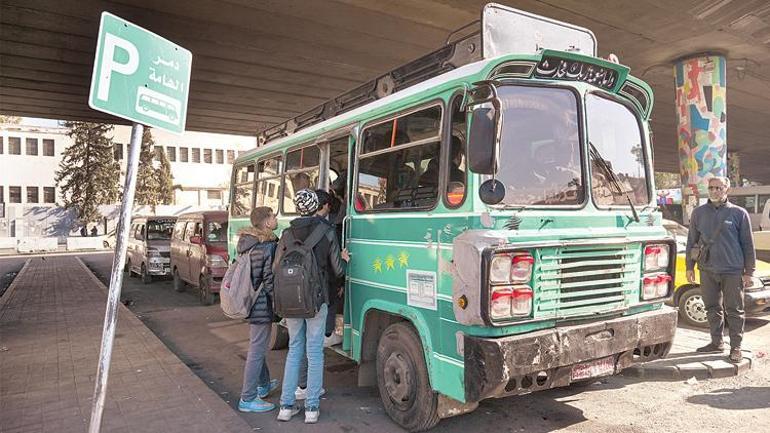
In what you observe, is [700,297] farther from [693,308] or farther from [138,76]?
[138,76]

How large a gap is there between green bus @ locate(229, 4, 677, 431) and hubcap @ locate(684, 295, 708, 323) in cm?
403

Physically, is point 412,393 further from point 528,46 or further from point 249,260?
point 528,46

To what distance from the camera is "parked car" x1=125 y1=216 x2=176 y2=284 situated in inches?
607

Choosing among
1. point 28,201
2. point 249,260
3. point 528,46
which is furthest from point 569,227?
point 28,201

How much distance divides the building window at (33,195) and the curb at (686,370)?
54111 millimetres

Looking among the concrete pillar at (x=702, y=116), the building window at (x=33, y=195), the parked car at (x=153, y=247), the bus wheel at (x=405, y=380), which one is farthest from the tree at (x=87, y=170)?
the bus wheel at (x=405, y=380)

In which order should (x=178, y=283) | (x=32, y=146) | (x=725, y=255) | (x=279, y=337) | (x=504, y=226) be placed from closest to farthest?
(x=504, y=226) < (x=725, y=255) < (x=279, y=337) < (x=178, y=283) < (x=32, y=146)

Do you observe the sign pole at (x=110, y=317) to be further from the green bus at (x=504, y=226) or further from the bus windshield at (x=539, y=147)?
the bus windshield at (x=539, y=147)

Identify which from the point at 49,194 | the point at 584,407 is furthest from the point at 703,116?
the point at 49,194

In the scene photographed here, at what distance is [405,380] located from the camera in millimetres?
4367

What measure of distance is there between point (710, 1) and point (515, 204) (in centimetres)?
872

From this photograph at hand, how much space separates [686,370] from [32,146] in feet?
183

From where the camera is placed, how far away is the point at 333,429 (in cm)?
461

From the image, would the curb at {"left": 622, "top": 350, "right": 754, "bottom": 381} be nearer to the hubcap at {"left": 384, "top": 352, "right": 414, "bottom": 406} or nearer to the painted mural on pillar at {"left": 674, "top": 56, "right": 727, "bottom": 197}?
the hubcap at {"left": 384, "top": 352, "right": 414, "bottom": 406}
